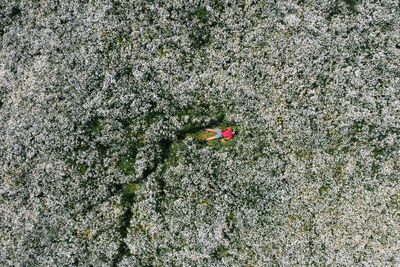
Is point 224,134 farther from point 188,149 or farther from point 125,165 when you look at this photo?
point 125,165

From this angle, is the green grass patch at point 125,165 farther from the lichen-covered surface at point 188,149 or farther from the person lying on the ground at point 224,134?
the person lying on the ground at point 224,134

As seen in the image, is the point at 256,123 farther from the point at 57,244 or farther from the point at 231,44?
the point at 57,244

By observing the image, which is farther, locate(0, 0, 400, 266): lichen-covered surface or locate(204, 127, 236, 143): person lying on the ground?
locate(204, 127, 236, 143): person lying on the ground

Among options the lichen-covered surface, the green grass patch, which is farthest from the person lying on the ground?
the green grass patch

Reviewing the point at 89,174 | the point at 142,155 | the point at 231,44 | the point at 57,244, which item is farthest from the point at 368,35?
the point at 57,244

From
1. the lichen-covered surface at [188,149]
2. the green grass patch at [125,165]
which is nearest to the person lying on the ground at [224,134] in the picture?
the lichen-covered surface at [188,149]

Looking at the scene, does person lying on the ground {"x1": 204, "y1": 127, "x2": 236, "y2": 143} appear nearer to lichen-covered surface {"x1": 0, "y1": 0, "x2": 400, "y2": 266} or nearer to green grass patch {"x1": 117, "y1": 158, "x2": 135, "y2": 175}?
lichen-covered surface {"x1": 0, "y1": 0, "x2": 400, "y2": 266}

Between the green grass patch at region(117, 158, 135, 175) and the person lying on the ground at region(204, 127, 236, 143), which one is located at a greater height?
the green grass patch at region(117, 158, 135, 175)

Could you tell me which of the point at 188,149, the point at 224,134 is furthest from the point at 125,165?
the point at 224,134
